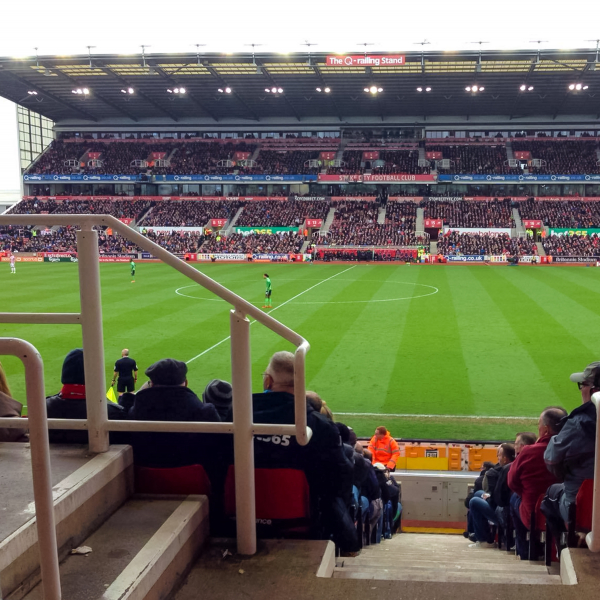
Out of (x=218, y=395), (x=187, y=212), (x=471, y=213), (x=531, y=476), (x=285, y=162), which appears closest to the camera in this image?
(x=218, y=395)

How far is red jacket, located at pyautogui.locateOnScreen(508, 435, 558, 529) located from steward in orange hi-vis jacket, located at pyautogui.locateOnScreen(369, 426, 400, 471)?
3.71 meters

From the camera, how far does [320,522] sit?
3912 millimetres

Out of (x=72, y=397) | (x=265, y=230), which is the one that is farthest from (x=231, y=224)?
(x=72, y=397)

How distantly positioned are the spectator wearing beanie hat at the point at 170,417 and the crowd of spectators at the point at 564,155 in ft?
213

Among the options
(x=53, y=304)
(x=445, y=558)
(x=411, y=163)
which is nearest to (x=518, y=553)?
(x=445, y=558)

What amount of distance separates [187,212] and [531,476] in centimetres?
6126

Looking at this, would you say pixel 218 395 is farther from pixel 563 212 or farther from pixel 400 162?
pixel 400 162

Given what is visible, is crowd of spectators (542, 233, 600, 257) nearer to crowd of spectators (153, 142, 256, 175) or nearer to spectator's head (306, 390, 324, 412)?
crowd of spectators (153, 142, 256, 175)

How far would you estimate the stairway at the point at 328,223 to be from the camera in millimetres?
59069

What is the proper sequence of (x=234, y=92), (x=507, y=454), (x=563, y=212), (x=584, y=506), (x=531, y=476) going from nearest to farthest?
(x=584, y=506) → (x=531, y=476) → (x=507, y=454) → (x=234, y=92) → (x=563, y=212)

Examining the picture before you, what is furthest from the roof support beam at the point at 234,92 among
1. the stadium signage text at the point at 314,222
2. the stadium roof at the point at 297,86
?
the stadium signage text at the point at 314,222

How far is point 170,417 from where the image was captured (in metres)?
3.96

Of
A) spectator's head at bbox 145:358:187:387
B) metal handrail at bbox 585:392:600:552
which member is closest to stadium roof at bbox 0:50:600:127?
spectator's head at bbox 145:358:187:387

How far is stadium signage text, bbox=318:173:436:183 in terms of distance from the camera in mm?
63125
